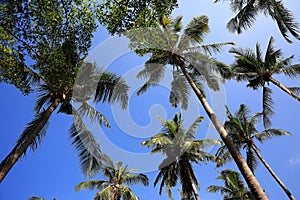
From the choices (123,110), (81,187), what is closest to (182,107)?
(123,110)

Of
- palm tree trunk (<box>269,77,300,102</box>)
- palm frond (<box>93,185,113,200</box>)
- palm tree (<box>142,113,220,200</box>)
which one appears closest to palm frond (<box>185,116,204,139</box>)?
palm tree (<box>142,113,220,200</box>)

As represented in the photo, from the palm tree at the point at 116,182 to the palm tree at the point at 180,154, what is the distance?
2.41 m

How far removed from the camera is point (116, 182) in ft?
66.9

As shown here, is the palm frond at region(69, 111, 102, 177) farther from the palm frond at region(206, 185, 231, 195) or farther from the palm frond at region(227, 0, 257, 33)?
the palm frond at region(206, 185, 231, 195)

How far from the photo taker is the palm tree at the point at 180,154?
1686 centimetres

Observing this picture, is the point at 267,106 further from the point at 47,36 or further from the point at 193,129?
the point at 47,36

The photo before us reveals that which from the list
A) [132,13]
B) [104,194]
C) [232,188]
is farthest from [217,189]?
[132,13]

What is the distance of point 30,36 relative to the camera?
6.16 meters

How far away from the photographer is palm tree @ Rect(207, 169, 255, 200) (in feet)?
72.5

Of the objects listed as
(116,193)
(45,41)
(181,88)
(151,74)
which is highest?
(151,74)

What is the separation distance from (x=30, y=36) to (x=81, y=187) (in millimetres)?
16099

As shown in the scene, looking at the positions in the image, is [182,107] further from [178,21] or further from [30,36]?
[30,36]

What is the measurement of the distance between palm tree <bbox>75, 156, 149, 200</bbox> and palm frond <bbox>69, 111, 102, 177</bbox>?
802 centimetres

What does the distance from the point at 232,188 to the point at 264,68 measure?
533 inches
